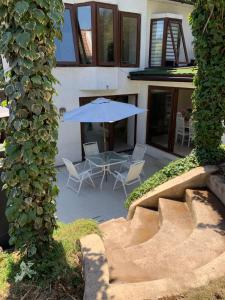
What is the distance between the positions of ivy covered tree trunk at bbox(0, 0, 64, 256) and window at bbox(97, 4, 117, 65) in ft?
25.0

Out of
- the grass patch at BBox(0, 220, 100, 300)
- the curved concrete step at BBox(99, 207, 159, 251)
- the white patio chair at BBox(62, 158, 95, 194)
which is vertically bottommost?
the white patio chair at BBox(62, 158, 95, 194)

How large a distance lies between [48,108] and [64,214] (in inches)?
194

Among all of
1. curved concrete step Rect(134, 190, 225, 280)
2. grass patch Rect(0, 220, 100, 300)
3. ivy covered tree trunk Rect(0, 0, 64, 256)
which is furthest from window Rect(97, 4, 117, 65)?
grass patch Rect(0, 220, 100, 300)

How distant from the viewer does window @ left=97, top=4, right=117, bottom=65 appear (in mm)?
9602

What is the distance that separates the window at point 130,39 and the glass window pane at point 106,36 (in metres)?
0.49

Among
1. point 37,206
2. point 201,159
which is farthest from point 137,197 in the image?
point 37,206

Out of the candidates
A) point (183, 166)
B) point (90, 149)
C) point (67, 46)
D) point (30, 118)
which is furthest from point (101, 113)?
point (30, 118)

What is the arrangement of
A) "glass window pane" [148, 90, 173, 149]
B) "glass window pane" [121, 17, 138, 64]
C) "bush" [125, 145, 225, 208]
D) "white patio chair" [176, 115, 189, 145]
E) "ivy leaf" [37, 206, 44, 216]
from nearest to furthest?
"ivy leaf" [37, 206, 44, 216] → "bush" [125, 145, 225, 208] → "glass window pane" [121, 17, 138, 64] → "glass window pane" [148, 90, 173, 149] → "white patio chair" [176, 115, 189, 145]

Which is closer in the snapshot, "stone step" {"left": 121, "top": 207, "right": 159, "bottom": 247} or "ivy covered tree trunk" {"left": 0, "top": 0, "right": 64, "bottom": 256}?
"ivy covered tree trunk" {"left": 0, "top": 0, "right": 64, "bottom": 256}

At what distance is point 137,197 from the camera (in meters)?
6.09

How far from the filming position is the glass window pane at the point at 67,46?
931 centimetres

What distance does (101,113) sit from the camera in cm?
763

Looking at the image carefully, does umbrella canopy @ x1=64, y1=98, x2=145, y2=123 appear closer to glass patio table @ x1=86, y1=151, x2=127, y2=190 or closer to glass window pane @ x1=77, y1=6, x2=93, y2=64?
glass patio table @ x1=86, y1=151, x2=127, y2=190

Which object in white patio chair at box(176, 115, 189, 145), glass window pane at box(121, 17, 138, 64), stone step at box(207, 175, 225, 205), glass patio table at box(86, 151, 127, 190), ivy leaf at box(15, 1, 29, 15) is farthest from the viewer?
white patio chair at box(176, 115, 189, 145)
